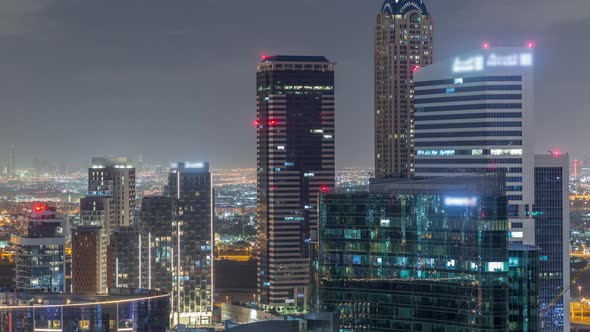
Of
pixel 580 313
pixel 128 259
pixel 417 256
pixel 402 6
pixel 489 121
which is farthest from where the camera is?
pixel 402 6

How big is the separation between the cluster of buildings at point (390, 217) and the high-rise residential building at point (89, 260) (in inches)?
10.3

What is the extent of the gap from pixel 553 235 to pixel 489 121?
10.9m

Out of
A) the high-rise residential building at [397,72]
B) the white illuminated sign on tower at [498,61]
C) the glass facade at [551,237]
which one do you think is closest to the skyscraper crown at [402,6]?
the high-rise residential building at [397,72]

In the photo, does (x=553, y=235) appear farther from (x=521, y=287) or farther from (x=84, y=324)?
(x=84, y=324)

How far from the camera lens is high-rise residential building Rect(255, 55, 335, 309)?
175875mm

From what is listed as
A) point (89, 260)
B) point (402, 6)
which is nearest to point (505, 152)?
point (89, 260)

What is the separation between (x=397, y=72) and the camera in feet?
596

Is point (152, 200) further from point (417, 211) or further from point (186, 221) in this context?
point (417, 211)

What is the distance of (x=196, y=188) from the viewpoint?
550ft

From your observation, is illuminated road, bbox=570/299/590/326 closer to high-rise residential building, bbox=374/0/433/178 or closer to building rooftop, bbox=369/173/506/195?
high-rise residential building, bbox=374/0/433/178

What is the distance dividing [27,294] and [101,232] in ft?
290

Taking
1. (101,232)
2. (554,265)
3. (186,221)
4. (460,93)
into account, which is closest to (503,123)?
(460,93)

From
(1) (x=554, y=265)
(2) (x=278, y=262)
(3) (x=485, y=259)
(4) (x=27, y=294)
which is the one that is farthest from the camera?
(2) (x=278, y=262)

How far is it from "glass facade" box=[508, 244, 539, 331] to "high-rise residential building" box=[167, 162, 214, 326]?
85.8m
